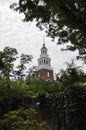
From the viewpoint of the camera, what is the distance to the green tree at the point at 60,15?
22.2 ft

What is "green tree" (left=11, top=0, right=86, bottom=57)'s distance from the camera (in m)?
6.75

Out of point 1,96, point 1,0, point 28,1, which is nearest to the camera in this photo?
point 28,1

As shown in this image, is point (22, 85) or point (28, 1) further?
point (22, 85)

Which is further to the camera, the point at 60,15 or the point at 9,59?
the point at 9,59

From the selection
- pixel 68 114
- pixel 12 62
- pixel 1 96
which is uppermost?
pixel 12 62

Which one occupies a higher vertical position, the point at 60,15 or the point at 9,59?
the point at 9,59

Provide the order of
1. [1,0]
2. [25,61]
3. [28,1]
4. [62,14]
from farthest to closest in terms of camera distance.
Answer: [25,61]
[1,0]
[28,1]
[62,14]

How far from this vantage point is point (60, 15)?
274 inches

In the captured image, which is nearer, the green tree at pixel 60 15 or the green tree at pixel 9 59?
the green tree at pixel 60 15

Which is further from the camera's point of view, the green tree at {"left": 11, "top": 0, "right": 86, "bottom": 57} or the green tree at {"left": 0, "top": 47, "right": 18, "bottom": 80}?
the green tree at {"left": 0, "top": 47, "right": 18, "bottom": 80}

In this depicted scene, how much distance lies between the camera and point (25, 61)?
1758 cm

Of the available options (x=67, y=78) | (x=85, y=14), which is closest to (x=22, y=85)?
(x=67, y=78)

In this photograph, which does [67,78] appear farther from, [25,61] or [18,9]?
[18,9]

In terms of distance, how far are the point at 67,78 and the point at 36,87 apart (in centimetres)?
176
